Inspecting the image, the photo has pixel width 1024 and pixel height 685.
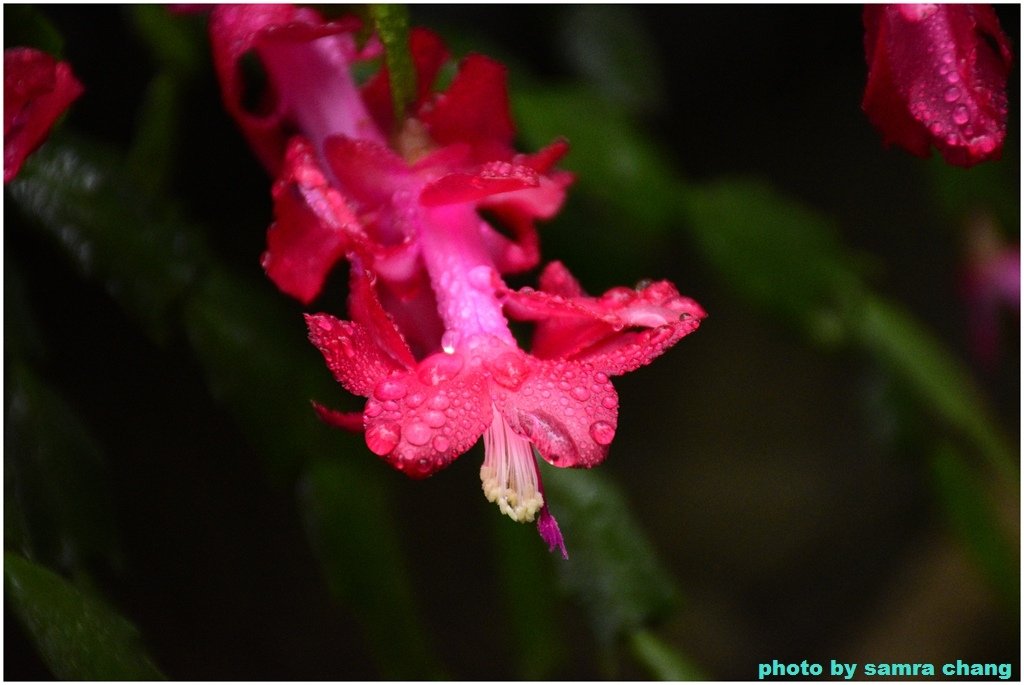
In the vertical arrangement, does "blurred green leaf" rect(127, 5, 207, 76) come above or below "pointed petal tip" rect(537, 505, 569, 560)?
above

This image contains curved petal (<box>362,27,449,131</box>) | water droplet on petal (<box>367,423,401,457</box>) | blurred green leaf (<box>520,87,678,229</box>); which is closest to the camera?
water droplet on petal (<box>367,423,401,457</box>)

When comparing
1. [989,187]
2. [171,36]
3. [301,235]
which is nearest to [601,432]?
[301,235]

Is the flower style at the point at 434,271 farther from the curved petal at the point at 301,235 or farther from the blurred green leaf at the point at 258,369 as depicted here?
the blurred green leaf at the point at 258,369

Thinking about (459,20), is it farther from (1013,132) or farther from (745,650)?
(745,650)

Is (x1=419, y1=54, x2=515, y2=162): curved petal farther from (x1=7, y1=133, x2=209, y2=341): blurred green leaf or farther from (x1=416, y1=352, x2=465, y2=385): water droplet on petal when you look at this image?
(x1=7, y1=133, x2=209, y2=341): blurred green leaf

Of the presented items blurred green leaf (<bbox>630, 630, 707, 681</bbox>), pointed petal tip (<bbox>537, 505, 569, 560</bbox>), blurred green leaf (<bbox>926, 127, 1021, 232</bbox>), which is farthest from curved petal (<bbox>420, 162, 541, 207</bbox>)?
blurred green leaf (<bbox>926, 127, 1021, 232</bbox>)

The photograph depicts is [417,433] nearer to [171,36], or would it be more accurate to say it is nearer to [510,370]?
[510,370]

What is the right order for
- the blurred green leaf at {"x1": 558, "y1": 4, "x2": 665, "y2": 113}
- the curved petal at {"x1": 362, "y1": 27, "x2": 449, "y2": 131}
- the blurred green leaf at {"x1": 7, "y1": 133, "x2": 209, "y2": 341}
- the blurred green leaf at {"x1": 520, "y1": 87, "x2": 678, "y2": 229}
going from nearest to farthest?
the curved petal at {"x1": 362, "y1": 27, "x2": 449, "y2": 131} < the blurred green leaf at {"x1": 7, "y1": 133, "x2": 209, "y2": 341} < the blurred green leaf at {"x1": 520, "y1": 87, "x2": 678, "y2": 229} < the blurred green leaf at {"x1": 558, "y1": 4, "x2": 665, "y2": 113}

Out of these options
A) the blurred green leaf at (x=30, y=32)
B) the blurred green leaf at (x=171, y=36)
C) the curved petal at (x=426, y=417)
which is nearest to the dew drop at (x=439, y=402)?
the curved petal at (x=426, y=417)
